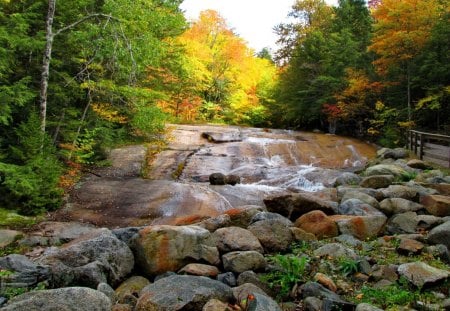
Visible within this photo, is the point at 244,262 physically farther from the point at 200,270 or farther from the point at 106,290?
the point at 106,290

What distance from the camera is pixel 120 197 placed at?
10.9 m

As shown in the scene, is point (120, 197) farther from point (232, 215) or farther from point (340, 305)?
point (340, 305)

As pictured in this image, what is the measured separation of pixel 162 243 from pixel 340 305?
2.83 metres

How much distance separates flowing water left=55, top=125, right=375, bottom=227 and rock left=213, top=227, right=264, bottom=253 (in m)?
2.38

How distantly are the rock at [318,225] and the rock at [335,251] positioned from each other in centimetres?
94

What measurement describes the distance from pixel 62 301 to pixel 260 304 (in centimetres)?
203

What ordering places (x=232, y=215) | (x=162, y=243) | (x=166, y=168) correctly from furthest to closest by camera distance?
(x=166, y=168)
(x=232, y=215)
(x=162, y=243)

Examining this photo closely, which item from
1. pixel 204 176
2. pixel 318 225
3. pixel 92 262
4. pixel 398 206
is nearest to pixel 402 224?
pixel 398 206

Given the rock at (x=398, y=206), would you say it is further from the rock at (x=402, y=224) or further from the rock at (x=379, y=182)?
the rock at (x=379, y=182)

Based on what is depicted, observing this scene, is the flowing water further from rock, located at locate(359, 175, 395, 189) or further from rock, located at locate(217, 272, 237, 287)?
rock, located at locate(217, 272, 237, 287)

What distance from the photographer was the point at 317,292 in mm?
4473

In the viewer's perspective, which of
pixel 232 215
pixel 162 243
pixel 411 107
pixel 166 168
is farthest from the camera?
pixel 411 107

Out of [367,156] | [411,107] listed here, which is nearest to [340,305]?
[367,156]

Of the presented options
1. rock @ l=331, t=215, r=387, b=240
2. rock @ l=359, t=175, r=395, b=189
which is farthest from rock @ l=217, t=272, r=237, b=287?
rock @ l=359, t=175, r=395, b=189
